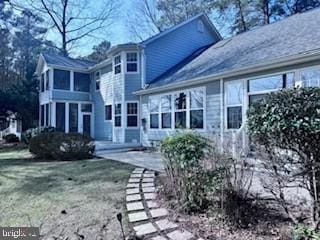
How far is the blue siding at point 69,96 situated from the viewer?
19547mm

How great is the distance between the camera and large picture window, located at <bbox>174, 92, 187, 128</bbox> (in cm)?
1273

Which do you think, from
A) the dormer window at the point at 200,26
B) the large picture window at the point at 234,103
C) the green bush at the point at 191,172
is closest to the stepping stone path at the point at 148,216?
the green bush at the point at 191,172

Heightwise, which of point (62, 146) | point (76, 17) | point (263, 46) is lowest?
point (62, 146)

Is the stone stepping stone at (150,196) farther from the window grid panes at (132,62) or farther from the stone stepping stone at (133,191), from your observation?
the window grid panes at (132,62)

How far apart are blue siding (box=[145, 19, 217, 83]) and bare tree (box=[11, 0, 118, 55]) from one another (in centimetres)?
1365

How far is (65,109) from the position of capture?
20.1m

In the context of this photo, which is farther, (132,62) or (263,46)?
(132,62)

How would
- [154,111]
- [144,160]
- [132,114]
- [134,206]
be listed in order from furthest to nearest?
[132,114] → [154,111] → [144,160] → [134,206]

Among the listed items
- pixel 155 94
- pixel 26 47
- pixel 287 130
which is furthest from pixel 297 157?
pixel 26 47

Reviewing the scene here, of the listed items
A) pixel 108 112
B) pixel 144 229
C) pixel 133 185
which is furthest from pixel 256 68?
pixel 108 112

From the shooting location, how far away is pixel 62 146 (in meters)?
11.1

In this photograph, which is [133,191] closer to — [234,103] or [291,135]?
[291,135]

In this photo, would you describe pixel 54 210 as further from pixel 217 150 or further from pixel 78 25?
pixel 78 25

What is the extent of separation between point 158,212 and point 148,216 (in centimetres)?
18
